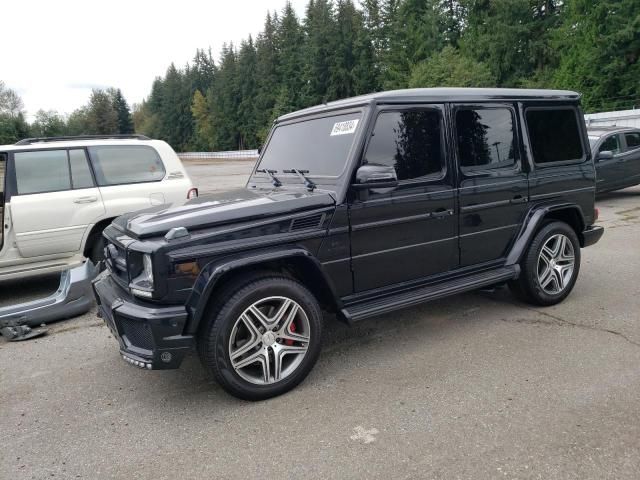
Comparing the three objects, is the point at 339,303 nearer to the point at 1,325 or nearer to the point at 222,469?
the point at 222,469

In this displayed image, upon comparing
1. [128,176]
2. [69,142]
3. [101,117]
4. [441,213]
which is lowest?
[441,213]

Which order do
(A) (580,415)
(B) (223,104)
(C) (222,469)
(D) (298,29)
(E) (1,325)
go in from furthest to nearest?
(B) (223,104), (D) (298,29), (E) (1,325), (A) (580,415), (C) (222,469)

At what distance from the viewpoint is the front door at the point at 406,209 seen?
369 cm

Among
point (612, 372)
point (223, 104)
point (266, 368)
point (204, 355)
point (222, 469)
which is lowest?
point (612, 372)

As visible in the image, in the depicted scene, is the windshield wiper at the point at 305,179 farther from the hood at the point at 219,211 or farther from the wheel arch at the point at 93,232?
the wheel arch at the point at 93,232

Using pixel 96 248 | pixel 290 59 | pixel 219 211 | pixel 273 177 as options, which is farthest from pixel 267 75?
pixel 219 211

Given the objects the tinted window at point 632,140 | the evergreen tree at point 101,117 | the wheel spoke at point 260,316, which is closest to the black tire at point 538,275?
the wheel spoke at point 260,316

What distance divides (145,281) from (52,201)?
369 cm

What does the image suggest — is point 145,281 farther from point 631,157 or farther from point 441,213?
point 631,157

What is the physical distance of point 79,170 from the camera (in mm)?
6328

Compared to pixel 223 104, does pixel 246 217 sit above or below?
below

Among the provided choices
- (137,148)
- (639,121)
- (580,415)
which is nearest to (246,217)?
(580,415)

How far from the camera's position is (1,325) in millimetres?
4766

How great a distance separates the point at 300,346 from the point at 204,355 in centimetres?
68
